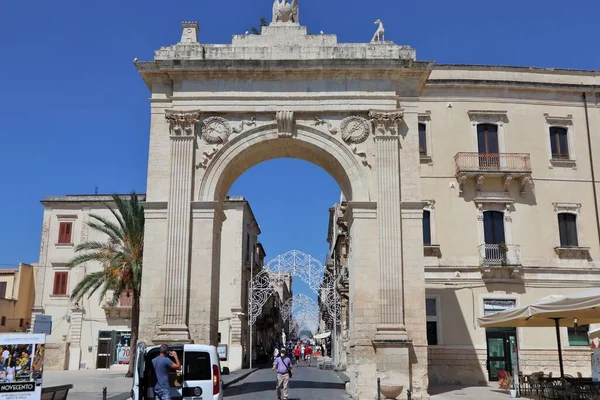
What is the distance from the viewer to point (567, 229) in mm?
Result: 27828

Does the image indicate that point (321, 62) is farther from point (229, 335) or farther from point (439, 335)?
point (229, 335)

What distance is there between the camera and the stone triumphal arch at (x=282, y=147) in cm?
1992

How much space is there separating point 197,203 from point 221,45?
5394 mm

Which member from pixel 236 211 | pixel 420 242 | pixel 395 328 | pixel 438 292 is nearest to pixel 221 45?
pixel 420 242

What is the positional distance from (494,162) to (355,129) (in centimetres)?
955

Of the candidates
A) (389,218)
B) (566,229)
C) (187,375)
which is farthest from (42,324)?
(566,229)

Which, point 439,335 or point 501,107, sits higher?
point 501,107

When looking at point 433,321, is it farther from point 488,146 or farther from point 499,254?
point 488,146

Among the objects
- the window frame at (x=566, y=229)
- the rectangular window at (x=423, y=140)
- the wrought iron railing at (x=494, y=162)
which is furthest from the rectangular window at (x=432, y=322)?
the rectangular window at (x=423, y=140)

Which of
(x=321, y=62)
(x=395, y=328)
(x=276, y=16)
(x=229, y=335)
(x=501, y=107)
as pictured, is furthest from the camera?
(x=229, y=335)

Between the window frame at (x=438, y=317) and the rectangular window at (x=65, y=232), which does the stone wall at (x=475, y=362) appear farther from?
the rectangular window at (x=65, y=232)

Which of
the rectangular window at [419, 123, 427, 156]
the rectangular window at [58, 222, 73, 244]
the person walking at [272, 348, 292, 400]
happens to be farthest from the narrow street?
the rectangular window at [58, 222, 73, 244]

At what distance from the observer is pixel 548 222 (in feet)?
90.5

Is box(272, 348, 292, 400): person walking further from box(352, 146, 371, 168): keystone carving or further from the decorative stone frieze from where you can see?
the decorative stone frieze
